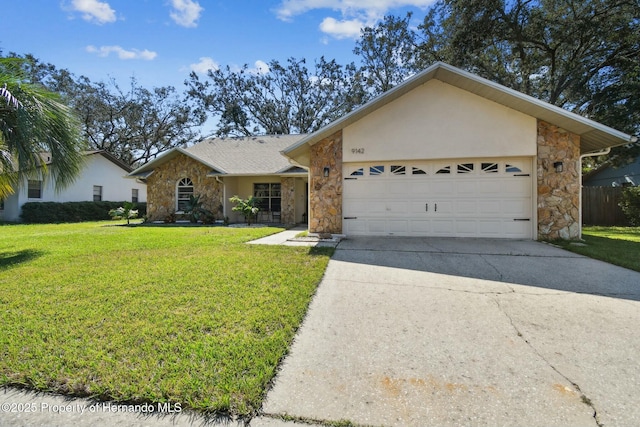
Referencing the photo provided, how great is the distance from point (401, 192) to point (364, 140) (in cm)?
197

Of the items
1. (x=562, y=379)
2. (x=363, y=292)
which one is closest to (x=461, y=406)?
(x=562, y=379)

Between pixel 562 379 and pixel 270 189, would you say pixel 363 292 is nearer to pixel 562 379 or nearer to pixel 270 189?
pixel 562 379

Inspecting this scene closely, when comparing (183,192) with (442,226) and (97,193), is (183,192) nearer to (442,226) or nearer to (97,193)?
(97,193)

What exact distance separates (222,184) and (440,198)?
1089cm

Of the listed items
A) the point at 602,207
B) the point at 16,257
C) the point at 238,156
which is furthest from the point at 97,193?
the point at 602,207

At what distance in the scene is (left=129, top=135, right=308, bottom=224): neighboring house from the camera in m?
14.9

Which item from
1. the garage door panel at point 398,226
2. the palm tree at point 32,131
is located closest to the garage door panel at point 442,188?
the garage door panel at point 398,226

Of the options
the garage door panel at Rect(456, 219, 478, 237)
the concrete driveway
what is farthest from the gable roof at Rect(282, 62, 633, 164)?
the concrete driveway

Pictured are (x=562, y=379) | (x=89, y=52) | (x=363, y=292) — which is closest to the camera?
(x=562, y=379)

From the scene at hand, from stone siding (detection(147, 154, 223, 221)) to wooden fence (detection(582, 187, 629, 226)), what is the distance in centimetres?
1851

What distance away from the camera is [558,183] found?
8.21 meters

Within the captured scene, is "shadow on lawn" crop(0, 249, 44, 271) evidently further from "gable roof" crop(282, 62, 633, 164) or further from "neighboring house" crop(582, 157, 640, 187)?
"neighboring house" crop(582, 157, 640, 187)

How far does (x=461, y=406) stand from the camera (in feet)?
6.68

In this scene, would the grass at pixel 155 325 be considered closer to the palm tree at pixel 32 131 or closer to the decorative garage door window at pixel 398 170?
the palm tree at pixel 32 131
